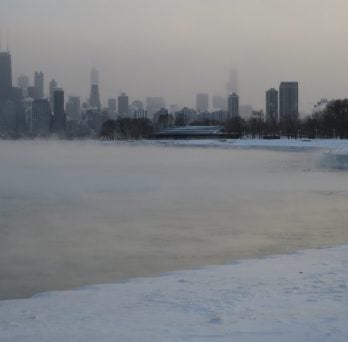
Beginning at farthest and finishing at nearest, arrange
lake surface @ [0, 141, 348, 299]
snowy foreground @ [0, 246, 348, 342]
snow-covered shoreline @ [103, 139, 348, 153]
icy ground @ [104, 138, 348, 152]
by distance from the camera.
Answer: icy ground @ [104, 138, 348, 152], snow-covered shoreline @ [103, 139, 348, 153], lake surface @ [0, 141, 348, 299], snowy foreground @ [0, 246, 348, 342]

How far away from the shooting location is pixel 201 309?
7070 millimetres

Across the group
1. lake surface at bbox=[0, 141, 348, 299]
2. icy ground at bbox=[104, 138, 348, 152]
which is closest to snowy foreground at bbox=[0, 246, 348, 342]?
lake surface at bbox=[0, 141, 348, 299]

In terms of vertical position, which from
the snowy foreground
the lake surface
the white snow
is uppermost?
the white snow

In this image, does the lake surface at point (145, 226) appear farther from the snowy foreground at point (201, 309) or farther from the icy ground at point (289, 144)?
the icy ground at point (289, 144)

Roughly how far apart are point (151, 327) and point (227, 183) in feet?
69.1

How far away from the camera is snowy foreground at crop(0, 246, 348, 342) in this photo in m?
6.04

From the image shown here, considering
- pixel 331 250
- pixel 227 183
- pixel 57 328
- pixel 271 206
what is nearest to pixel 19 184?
pixel 227 183

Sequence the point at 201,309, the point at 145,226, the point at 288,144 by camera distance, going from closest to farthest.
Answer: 1. the point at 201,309
2. the point at 145,226
3. the point at 288,144

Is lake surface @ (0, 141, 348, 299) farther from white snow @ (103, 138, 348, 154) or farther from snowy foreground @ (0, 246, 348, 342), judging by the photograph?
white snow @ (103, 138, 348, 154)

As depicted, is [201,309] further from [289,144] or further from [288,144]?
[288,144]

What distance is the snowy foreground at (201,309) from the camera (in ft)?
19.8

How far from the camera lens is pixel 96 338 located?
5930 millimetres

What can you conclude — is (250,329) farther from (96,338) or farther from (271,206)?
(271,206)

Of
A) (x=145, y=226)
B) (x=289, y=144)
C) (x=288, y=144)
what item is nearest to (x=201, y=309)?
(x=145, y=226)
